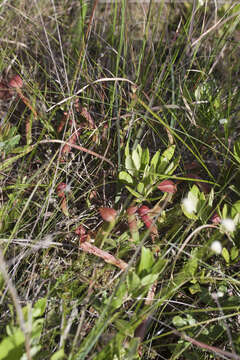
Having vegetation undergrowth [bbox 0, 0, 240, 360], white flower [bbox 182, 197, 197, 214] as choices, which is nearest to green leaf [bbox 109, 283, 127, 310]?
vegetation undergrowth [bbox 0, 0, 240, 360]

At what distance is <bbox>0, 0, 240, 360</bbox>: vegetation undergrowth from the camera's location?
104cm

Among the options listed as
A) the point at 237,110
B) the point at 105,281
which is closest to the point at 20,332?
the point at 105,281

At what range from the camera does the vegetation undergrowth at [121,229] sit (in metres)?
1.04

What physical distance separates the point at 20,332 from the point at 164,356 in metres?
0.50

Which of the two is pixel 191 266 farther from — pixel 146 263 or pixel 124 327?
pixel 124 327

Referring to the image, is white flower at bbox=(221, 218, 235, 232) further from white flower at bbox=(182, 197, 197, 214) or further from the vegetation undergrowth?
white flower at bbox=(182, 197, 197, 214)

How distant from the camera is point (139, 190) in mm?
1280

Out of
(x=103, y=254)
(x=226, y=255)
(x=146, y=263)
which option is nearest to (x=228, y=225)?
(x=226, y=255)

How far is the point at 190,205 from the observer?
1231mm

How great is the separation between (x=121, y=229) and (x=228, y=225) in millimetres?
360

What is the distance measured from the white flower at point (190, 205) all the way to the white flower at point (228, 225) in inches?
4.2

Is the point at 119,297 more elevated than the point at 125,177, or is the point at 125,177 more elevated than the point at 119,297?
the point at 125,177

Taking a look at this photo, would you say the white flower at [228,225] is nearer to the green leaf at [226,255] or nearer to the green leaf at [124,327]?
the green leaf at [226,255]

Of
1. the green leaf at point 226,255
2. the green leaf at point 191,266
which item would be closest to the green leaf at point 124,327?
the green leaf at point 191,266
